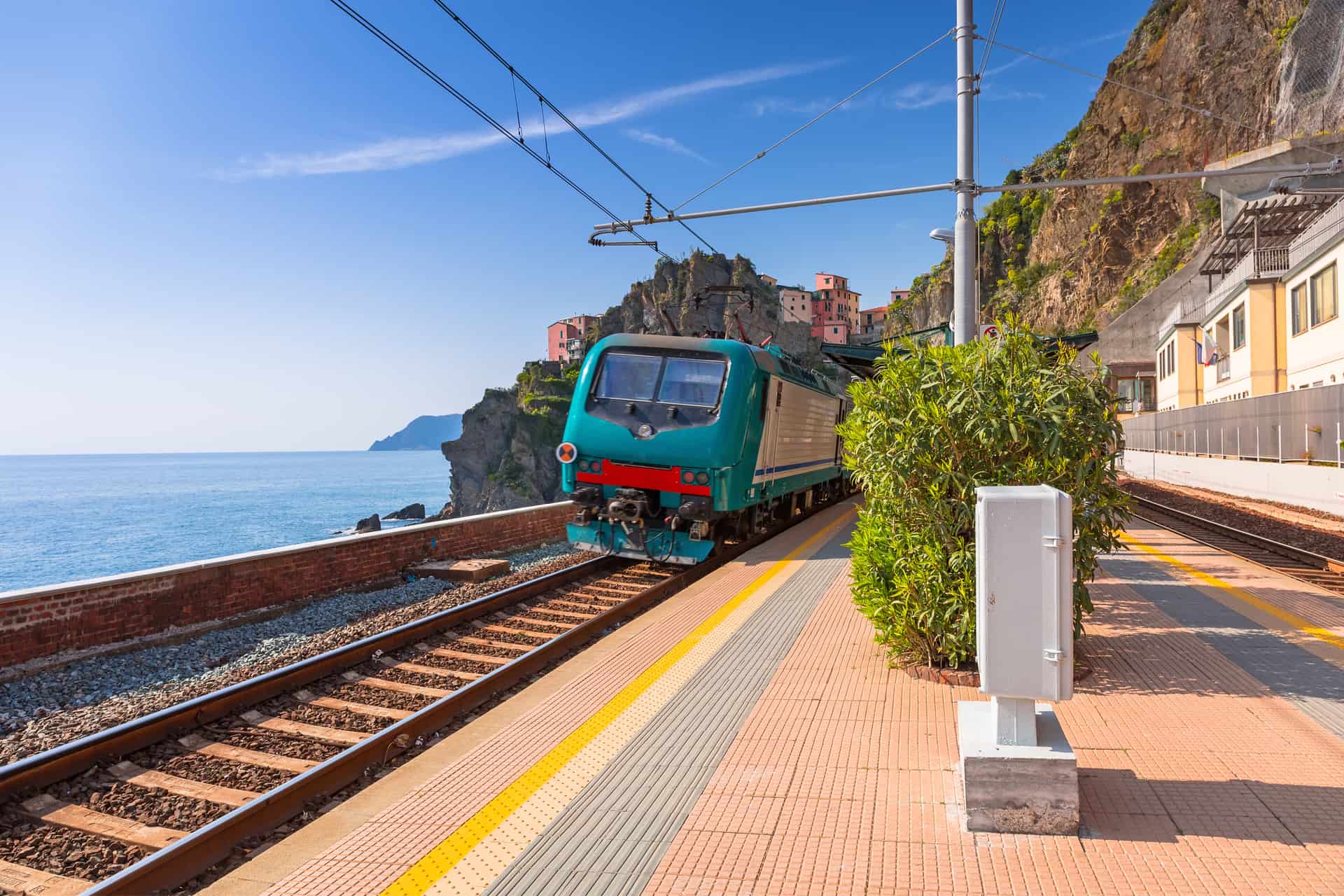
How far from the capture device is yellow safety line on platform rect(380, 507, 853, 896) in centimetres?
322

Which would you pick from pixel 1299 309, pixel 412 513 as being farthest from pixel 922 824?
pixel 412 513

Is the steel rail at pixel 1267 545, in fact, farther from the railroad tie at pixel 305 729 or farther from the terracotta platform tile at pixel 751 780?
the railroad tie at pixel 305 729

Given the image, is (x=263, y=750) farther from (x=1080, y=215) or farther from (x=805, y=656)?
(x=1080, y=215)

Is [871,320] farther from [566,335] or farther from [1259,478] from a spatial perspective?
[1259,478]

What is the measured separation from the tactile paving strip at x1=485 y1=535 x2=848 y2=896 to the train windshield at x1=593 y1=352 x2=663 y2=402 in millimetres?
5229

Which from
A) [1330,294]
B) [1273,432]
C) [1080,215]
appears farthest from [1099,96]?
[1273,432]

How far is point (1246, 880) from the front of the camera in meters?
2.95

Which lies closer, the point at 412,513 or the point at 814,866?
the point at 814,866

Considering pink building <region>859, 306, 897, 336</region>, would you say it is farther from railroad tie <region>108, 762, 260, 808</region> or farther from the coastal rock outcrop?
railroad tie <region>108, 762, 260, 808</region>

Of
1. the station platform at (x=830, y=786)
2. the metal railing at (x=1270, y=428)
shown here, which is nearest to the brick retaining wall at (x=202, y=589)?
the station platform at (x=830, y=786)

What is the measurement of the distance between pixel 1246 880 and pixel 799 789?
65.8 inches

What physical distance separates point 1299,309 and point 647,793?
30.2 meters

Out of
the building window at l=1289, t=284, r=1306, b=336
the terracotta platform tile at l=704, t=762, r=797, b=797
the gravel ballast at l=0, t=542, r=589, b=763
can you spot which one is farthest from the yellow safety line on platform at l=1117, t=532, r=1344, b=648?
the building window at l=1289, t=284, r=1306, b=336

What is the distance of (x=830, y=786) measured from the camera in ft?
12.7
